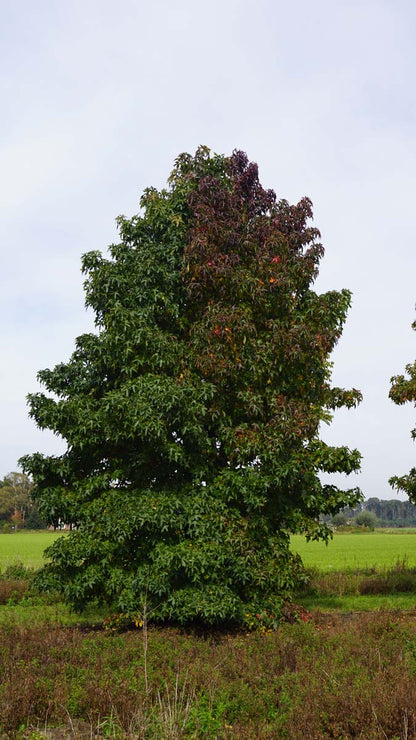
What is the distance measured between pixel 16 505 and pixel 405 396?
4969 inches

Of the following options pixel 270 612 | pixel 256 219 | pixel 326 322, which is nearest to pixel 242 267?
pixel 256 219

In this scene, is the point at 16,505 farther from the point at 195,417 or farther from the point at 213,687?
the point at 213,687

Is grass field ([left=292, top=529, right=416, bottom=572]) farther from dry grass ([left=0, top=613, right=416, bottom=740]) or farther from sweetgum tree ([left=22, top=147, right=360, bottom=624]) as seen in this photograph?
dry grass ([left=0, top=613, right=416, bottom=740])

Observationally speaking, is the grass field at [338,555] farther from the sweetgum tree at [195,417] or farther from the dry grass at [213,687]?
the dry grass at [213,687]

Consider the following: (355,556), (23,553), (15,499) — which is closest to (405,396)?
(355,556)

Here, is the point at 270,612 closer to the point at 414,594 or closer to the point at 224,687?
the point at 224,687

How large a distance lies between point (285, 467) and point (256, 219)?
6.75m

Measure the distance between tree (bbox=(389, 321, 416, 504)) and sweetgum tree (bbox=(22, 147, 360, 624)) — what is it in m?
2.98

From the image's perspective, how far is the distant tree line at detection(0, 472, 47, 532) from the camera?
129m

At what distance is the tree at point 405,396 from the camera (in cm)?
1823

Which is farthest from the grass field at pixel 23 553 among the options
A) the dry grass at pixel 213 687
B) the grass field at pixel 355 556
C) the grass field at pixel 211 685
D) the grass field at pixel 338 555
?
the dry grass at pixel 213 687

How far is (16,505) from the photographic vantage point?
436 ft

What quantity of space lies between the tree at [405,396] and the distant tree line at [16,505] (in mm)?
115049

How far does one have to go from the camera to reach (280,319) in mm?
15547
